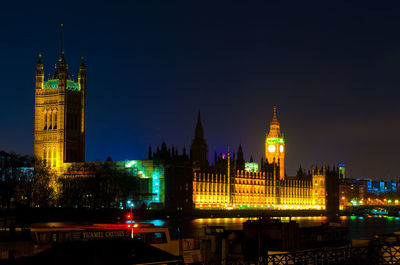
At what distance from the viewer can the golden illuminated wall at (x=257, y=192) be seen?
480 feet

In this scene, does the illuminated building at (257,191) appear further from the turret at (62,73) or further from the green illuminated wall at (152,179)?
the turret at (62,73)

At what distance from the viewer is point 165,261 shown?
22422mm

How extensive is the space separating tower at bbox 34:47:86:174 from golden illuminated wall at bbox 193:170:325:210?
84.0 feet

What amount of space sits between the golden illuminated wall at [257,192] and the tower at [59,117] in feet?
84.0

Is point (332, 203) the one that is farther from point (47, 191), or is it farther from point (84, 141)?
point (47, 191)

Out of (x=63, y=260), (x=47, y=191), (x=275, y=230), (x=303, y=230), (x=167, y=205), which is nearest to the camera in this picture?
(x=63, y=260)

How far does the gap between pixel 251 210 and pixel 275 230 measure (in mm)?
116039

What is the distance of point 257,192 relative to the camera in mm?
165125

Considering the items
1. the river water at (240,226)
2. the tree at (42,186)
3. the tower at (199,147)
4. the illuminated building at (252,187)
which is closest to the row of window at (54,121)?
the tree at (42,186)

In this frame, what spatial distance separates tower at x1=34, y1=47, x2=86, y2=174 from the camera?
132 metres

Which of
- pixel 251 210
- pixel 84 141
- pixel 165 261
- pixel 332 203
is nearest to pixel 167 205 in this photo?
pixel 84 141

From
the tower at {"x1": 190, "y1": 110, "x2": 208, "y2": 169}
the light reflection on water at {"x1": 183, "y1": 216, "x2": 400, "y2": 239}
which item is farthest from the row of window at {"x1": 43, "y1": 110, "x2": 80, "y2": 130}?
the tower at {"x1": 190, "y1": 110, "x2": 208, "y2": 169}

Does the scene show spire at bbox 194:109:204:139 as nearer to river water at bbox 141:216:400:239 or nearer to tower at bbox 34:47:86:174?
tower at bbox 34:47:86:174

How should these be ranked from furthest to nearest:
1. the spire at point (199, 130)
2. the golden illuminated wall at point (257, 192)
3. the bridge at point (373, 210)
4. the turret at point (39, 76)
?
the bridge at point (373, 210) → the spire at point (199, 130) → the golden illuminated wall at point (257, 192) → the turret at point (39, 76)
